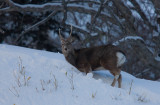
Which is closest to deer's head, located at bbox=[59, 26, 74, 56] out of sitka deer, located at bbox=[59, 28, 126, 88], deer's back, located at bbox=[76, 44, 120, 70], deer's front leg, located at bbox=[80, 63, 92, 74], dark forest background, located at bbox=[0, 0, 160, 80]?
sitka deer, located at bbox=[59, 28, 126, 88]

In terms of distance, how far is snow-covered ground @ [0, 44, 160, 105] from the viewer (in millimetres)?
5168

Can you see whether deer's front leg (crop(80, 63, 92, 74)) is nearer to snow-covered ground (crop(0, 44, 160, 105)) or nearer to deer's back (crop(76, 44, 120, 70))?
deer's back (crop(76, 44, 120, 70))

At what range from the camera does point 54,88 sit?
220 inches

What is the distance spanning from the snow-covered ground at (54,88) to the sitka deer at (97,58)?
345 millimetres

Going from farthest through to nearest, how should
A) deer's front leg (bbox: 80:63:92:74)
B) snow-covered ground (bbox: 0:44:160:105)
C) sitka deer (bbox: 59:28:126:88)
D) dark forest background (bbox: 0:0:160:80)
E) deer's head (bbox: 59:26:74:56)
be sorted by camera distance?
dark forest background (bbox: 0:0:160:80), deer's head (bbox: 59:26:74:56), deer's front leg (bbox: 80:63:92:74), sitka deer (bbox: 59:28:126:88), snow-covered ground (bbox: 0:44:160:105)

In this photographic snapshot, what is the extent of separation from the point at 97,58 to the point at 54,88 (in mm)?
1989

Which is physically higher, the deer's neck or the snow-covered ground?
the snow-covered ground

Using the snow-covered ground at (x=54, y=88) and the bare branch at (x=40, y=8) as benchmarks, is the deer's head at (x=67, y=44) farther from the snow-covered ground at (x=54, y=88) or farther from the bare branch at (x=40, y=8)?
the bare branch at (x=40, y=8)

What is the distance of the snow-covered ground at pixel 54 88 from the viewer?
517 cm

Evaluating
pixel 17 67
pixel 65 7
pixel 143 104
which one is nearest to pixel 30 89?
pixel 17 67

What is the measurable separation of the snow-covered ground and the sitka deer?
13.6 inches

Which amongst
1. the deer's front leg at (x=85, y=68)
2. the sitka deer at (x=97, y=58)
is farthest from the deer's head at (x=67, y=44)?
the deer's front leg at (x=85, y=68)

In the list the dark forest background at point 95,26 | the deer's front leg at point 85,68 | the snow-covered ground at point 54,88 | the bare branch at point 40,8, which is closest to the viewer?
the snow-covered ground at point 54,88

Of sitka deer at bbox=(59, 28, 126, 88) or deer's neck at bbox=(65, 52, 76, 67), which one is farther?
deer's neck at bbox=(65, 52, 76, 67)
